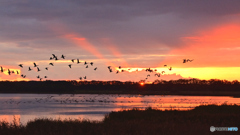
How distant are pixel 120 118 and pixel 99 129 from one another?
545 inches

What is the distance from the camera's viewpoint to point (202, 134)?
22234mm

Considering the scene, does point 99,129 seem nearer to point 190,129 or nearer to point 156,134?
point 156,134

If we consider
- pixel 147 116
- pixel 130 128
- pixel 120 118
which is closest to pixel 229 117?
pixel 147 116

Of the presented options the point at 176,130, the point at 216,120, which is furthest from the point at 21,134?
the point at 216,120

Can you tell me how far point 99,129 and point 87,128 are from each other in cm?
148

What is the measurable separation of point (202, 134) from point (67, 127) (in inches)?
343

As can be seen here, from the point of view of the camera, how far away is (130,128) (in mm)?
23547

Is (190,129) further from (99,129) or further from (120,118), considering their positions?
(120,118)

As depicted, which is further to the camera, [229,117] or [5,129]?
[229,117]

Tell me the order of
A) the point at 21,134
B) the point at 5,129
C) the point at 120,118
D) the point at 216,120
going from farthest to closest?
the point at 120,118 < the point at 216,120 < the point at 5,129 < the point at 21,134

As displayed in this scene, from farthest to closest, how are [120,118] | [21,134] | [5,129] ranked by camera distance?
[120,118] < [5,129] < [21,134]

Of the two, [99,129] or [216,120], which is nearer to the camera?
[99,129]

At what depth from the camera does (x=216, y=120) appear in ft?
104

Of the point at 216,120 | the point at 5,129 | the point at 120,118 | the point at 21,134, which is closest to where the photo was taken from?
the point at 21,134
